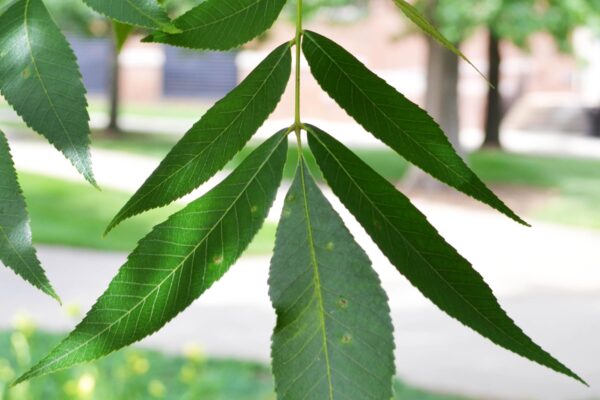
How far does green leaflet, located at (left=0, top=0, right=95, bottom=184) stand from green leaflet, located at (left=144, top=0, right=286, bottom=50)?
80 mm

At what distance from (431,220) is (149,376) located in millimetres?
6178

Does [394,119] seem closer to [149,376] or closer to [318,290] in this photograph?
[318,290]

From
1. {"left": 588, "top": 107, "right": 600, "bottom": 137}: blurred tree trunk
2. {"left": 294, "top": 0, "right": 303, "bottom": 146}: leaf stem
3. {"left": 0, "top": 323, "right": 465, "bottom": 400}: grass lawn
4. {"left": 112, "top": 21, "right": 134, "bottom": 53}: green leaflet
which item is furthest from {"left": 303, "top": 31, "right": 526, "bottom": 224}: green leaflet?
{"left": 588, "top": 107, "right": 600, "bottom": 137}: blurred tree trunk

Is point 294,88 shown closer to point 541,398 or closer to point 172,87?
point 541,398

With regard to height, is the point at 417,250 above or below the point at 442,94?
below

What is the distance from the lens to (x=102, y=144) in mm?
16797

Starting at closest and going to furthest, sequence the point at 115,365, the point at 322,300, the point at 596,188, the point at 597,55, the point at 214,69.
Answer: the point at 322,300
the point at 115,365
the point at 596,188
the point at 597,55
the point at 214,69

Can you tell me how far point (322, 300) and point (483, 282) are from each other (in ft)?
→ 0.28

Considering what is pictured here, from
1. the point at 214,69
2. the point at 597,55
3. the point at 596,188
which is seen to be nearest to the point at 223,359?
the point at 596,188

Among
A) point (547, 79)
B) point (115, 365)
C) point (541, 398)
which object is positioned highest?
point (547, 79)

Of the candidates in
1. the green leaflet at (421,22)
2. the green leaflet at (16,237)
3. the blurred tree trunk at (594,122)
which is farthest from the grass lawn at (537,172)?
the green leaflet at (16,237)

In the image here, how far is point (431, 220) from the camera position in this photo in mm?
11086

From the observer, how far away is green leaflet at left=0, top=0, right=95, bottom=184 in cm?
52

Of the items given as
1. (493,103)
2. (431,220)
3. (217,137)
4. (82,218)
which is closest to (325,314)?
(217,137)
